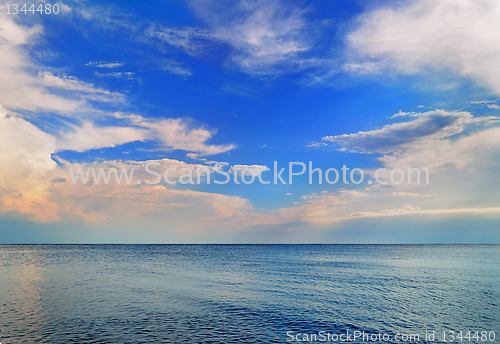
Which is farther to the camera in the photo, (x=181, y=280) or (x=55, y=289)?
(x=181, y=280)

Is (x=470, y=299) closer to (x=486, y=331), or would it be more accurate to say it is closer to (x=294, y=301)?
(x=486, y=331)

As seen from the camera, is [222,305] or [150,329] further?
[222,305]

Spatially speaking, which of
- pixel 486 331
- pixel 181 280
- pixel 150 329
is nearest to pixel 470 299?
pixel 486 331

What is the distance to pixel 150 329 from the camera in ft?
82.5

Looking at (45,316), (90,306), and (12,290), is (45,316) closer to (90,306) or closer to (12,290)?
(90,306)

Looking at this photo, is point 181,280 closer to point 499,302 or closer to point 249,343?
point 249,343

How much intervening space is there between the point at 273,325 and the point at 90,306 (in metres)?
21.3

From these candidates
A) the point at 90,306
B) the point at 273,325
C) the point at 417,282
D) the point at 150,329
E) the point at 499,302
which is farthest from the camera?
the point at 417,282

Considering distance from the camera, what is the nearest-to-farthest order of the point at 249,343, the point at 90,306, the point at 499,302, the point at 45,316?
the point at 249,343
the point at 45,316
the point at 90,306
the point at 499,302

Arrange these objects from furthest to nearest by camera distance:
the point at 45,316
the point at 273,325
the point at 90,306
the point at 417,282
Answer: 1. the point at 417,282
2. the point at 90,306
3. the point at 45,316
4. the point at 273,325

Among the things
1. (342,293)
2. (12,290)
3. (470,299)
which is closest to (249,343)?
(342,293)

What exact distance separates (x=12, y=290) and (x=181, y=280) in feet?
82.4

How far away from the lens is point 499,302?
1431 inches

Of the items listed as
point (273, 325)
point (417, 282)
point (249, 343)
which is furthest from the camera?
point (417, 282)
